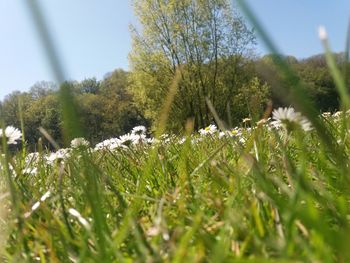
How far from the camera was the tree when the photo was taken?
21.1 metres

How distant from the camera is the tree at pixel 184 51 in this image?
69.3 feet

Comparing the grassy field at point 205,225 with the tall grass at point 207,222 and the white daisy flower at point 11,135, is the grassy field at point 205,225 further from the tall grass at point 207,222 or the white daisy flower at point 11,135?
the white daisy flower at point 11,135

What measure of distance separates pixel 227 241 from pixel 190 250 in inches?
1.6

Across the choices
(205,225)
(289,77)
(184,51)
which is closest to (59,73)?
(289,77)

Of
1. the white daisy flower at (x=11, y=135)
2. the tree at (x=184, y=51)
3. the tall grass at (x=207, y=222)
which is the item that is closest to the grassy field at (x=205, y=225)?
the tall grass at (x=207, y=222)

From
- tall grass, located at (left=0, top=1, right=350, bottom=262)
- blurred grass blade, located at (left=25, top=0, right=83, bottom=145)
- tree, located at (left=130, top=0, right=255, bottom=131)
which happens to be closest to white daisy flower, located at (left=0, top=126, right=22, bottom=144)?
tall grass, located at (left=0, top=1, right=350, bottom=262)

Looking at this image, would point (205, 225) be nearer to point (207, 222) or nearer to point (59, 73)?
point (207, 222)

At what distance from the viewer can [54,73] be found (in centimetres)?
23

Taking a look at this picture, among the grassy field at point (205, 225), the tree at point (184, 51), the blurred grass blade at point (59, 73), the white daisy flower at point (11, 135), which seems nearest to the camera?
the blurred grass blade at point (59, 73)

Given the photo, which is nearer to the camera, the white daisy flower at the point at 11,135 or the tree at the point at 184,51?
the white daisy flower at the point at 11,135

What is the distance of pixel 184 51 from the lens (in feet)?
70.4

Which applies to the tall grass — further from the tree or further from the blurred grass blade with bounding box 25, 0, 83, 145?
the tree

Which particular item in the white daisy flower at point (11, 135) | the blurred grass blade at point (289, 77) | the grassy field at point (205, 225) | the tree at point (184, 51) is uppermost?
the tree at point (184, 51)

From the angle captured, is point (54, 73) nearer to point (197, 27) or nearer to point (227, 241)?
point (227, 241)
